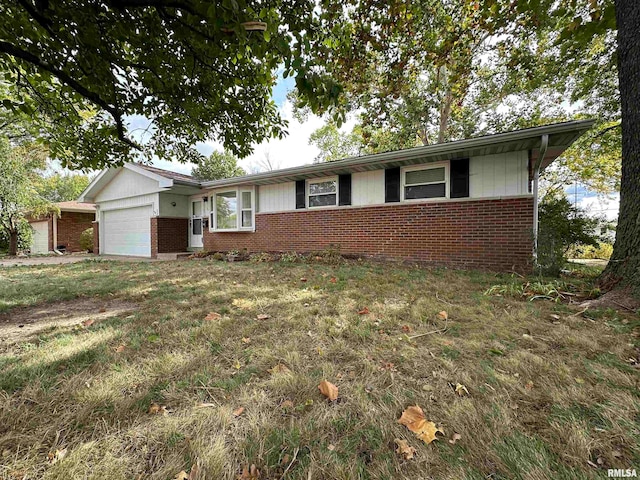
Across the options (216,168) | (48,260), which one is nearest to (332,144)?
(216,168)

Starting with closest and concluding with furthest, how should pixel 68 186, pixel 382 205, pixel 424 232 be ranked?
pixel 424 232, pixel 382 205, pixel 68 186

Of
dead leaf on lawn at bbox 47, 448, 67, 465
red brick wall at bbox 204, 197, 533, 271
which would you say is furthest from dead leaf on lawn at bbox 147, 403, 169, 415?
red brick wall at bbox 204, 197, 533, 271

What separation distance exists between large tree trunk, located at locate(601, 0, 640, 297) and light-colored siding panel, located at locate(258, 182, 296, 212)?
760 centimetres

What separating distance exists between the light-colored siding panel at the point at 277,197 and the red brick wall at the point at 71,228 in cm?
1566

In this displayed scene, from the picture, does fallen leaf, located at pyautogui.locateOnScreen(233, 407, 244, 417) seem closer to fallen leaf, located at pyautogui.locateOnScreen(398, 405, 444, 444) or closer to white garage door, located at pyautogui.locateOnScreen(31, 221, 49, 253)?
fallen leaf, located at pyautogui.locateOnScreen(398, 405, 444, 444)

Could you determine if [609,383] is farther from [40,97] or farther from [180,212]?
[180,212]

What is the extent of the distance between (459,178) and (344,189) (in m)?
3.21

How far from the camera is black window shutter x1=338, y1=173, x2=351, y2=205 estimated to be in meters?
8.03

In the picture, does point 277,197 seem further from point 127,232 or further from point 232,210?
point 127,232

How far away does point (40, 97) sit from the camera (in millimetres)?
4270

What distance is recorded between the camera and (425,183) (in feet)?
22.8

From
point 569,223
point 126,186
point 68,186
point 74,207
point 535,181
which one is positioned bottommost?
point 569,223

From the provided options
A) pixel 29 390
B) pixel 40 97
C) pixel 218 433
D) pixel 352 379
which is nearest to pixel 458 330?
pixel 352 379

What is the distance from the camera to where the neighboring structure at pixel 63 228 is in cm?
1630
